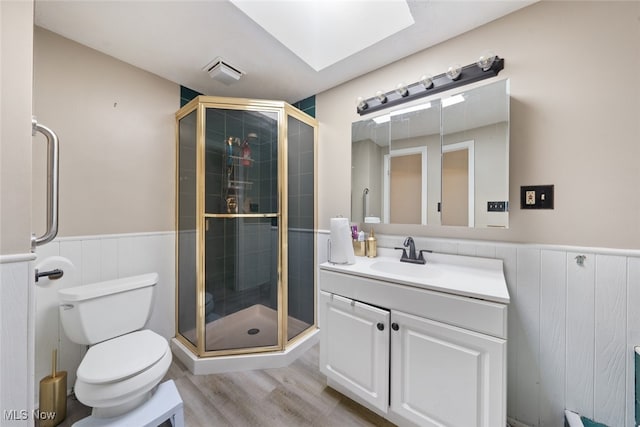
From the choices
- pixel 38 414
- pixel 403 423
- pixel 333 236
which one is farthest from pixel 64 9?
pixel 403 423

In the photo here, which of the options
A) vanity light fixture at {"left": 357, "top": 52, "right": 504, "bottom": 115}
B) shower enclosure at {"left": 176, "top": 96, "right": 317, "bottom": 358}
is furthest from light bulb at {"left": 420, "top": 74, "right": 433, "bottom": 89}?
shower enclosure at {"left": 176, "top": 96, "right": 317, "bottom": 358}

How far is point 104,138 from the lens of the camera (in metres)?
1.56

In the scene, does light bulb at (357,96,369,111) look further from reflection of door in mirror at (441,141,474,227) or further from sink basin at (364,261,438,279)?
sink basin at (364,261,438,279)

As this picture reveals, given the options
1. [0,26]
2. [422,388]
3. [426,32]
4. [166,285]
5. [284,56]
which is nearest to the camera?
[0,26]

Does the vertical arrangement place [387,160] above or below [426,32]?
below

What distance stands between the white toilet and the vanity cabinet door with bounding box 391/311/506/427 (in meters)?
1.24

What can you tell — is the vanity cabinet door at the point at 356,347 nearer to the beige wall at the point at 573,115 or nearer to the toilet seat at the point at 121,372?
the beige wall at the point at 573,115

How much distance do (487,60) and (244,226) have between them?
78.4 inches

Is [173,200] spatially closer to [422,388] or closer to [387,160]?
[387,160]

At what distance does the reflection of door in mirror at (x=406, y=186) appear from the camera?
4.95 feet

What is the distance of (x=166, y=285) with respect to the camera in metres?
1.87

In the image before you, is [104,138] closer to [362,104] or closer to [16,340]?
[16,340]

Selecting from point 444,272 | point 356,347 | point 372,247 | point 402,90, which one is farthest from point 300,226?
point 402,90

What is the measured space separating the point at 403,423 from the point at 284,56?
2.33 m
